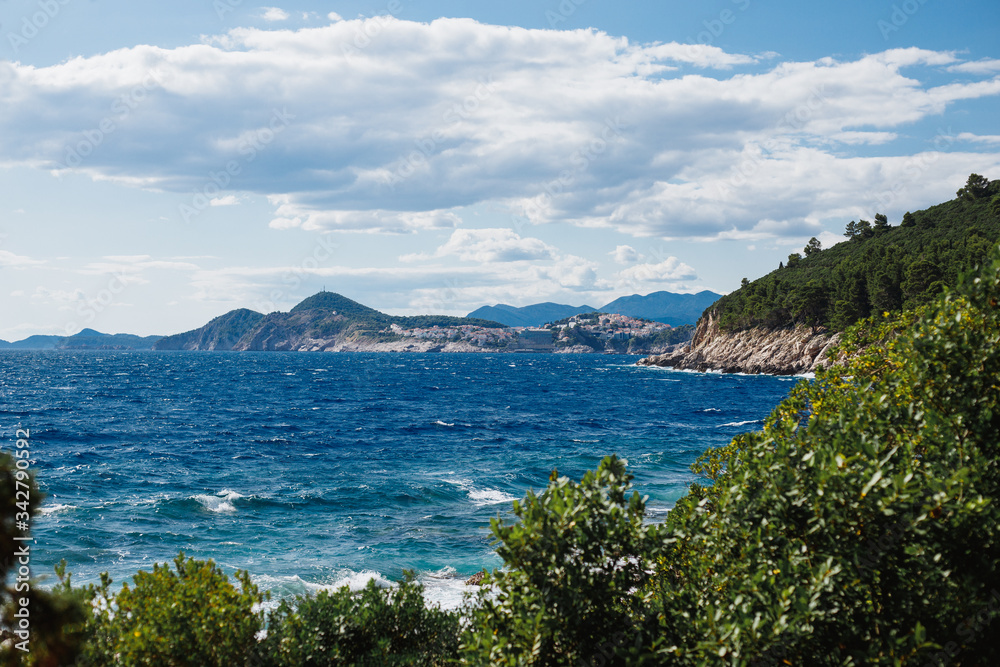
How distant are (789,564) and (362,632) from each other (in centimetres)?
722

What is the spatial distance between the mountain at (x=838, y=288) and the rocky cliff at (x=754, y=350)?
20 centimetres

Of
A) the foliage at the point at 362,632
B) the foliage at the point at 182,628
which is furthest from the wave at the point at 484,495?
the foliage at the point at 182,628

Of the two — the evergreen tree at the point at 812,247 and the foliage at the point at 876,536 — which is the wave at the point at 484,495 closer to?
the foliage at the point at 876,536

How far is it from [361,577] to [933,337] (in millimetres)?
19125

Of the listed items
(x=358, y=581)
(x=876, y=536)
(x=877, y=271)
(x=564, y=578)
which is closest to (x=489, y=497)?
(x=358, y=581)

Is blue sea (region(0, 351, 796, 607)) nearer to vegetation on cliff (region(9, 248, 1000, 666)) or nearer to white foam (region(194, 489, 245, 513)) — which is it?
white foam (region(194, 489, 245, 513))

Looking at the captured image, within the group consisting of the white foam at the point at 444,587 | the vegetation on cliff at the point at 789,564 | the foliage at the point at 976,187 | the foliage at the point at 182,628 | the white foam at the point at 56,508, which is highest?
the foliage at the point at 976,187

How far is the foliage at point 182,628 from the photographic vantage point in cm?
752

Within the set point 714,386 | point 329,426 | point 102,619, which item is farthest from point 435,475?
point 714,386

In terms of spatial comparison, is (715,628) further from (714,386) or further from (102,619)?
(714,386)

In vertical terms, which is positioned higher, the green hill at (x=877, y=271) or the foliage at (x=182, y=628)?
the green hill at (x=877, y=271)

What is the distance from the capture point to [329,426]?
58.6 metres

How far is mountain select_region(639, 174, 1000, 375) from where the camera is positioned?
301 feet

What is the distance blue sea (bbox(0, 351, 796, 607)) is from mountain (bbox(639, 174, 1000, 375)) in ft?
89.7
